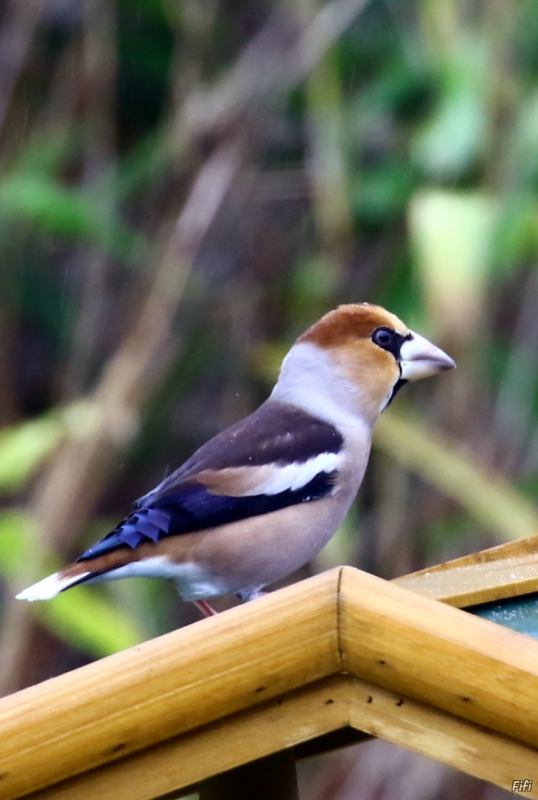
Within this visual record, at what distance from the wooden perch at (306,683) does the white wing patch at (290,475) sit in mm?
646

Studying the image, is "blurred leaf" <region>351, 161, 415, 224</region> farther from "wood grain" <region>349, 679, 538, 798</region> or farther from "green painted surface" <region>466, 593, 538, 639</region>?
"wood grain" <region>349, 679, 538, 798</region>

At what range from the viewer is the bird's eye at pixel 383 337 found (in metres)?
1.93

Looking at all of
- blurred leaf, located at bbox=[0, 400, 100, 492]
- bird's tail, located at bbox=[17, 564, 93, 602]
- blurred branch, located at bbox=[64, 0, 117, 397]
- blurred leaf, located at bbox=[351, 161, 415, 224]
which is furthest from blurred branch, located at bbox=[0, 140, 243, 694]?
bird's tail, located at bbox=[17, 564, 93, 602]

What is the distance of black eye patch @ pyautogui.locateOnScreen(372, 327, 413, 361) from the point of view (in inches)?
76.0

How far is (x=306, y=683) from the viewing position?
106cm

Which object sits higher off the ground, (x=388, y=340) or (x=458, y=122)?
(x=458, y=122)

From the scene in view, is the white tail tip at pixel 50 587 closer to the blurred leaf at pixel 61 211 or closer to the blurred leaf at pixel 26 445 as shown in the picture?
the blurred leaf at pixel 26 445

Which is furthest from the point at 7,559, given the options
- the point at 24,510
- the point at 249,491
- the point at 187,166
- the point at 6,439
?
the point at 187,166

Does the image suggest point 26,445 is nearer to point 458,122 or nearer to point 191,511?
point 191,511

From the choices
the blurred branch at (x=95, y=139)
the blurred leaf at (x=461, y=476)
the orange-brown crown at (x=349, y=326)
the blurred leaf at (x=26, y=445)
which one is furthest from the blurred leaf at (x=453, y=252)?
the blurred branch at (x=95, y=139)

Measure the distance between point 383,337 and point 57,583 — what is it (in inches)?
29.8

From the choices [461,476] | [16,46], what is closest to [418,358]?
[461,476]

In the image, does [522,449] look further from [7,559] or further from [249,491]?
[249,491]

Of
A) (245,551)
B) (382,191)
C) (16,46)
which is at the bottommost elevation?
(245,551)
